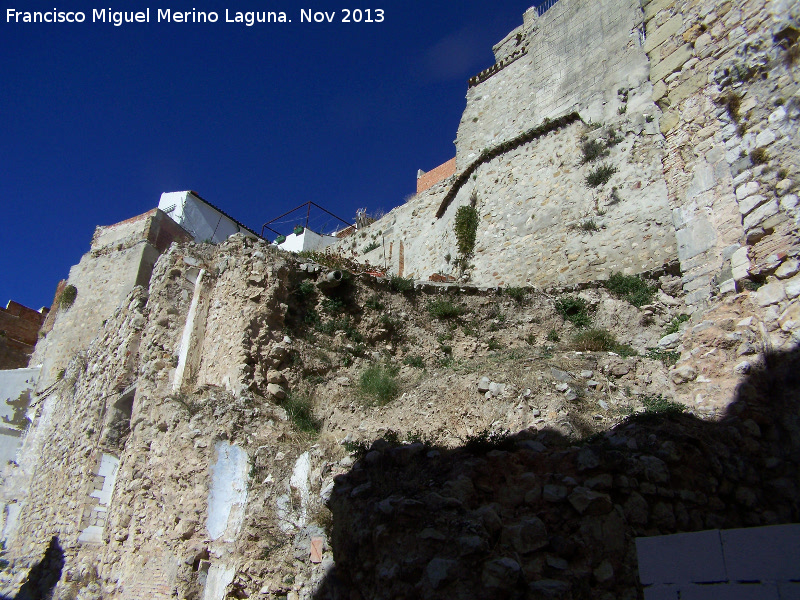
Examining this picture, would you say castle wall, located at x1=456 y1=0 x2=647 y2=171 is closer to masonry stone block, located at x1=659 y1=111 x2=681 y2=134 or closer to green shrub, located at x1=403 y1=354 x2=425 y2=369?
green shrub, located at x1=403 y1=354 x2=425 y2=369

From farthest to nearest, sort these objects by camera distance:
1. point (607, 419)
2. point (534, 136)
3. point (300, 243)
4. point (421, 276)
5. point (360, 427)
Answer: point (300, 243)
point (421, 276)
point (534, 136)
point (360, 427)
point (607, 419)

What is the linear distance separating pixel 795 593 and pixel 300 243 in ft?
74.6

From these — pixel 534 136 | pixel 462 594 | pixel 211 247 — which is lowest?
pixel 462 594

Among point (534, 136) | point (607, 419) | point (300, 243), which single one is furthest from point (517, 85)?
point (607, 419)

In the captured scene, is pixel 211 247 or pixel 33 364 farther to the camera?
pixel 33 364

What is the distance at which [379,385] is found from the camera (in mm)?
8500

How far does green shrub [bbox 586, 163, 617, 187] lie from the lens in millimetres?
13250

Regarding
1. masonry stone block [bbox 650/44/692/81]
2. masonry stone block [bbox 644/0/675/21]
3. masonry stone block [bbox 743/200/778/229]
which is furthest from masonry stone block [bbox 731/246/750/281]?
masonry stone block [bbox 644/0/675/21]

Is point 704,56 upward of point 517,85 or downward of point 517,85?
downward

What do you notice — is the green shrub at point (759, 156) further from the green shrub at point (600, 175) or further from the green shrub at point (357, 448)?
the green shrub at point (600, 175)

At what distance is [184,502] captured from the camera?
739cm

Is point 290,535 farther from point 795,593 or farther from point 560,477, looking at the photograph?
point 795,593

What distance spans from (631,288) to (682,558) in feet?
26.1

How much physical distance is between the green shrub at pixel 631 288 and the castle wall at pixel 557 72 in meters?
5.28
